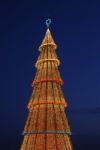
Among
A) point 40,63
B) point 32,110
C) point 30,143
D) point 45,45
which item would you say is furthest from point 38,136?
point 45,45

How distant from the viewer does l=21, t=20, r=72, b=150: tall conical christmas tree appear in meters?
17.9

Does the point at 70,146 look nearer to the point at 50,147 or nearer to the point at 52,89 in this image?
the point at 50,147

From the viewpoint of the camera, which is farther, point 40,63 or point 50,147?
point 40,63

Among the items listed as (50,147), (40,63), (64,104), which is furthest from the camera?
(40,63)

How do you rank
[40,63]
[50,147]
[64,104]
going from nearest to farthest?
[50,147] → [64,104] → [40,63]

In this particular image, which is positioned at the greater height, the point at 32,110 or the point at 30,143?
the point at 32,110

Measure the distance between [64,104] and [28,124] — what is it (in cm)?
249

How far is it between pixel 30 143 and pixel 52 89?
352 centimetres

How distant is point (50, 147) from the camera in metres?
17.6

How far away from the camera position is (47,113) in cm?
1841

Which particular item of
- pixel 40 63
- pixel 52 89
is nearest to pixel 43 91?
pixel 52 89

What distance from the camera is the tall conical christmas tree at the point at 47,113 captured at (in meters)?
17.9

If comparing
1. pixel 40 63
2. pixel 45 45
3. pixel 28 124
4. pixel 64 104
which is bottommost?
pixel 28 124

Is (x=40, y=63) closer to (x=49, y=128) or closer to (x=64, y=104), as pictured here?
(x=64, y=104)
